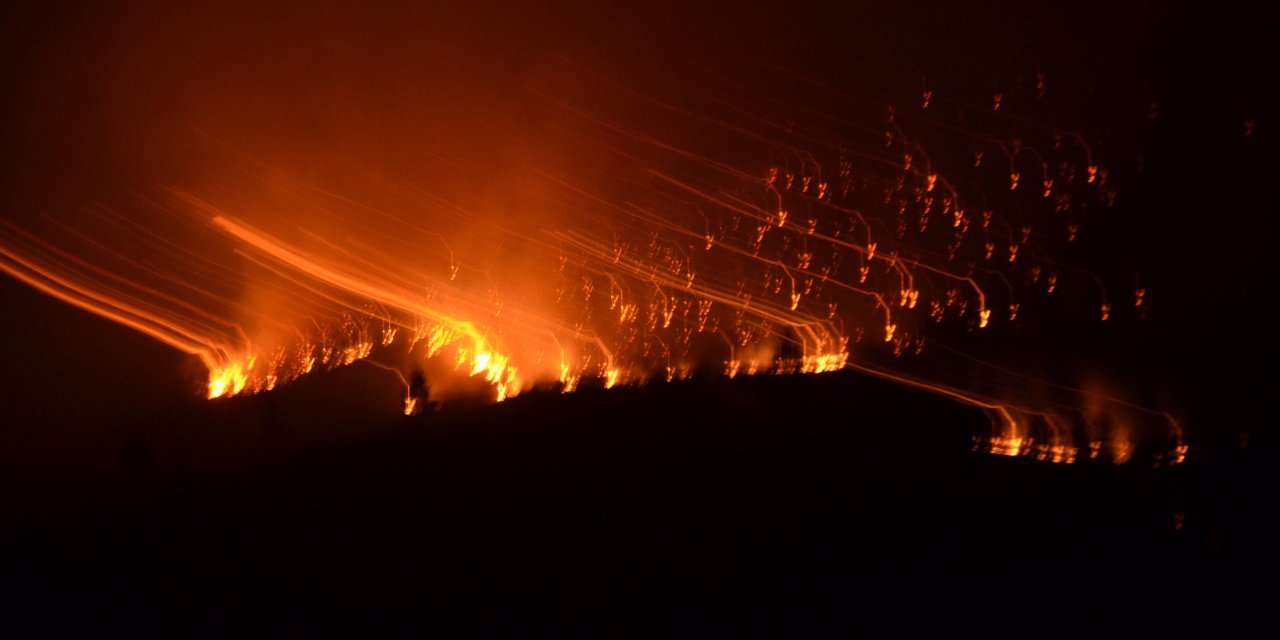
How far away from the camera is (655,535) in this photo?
3812 mm

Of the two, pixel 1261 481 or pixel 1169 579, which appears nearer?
pixel 1169 579

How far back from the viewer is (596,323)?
7457 mm

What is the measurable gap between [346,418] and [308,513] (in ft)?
5.08

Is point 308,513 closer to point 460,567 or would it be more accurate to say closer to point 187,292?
point 460,567

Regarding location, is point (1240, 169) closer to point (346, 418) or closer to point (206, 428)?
point (346, 418)

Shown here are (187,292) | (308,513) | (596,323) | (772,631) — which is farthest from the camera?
(596,323)

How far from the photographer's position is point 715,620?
3.36 meters

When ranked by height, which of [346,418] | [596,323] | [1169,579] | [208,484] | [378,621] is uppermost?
[596,323]

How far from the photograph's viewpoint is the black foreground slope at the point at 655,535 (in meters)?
3.42

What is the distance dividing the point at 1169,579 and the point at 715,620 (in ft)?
6.45

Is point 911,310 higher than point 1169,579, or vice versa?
point 911,310

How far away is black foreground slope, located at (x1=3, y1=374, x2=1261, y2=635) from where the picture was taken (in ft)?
11.2

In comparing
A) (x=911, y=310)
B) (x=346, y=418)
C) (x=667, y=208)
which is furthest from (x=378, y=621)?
(x=667, y=208)

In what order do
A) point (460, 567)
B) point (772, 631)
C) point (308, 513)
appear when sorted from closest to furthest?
point (772, 631) → point (460, 567) → point (308, 513)
